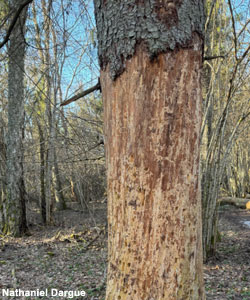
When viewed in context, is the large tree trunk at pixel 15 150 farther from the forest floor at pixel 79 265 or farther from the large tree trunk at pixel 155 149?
the large tree trunk at pixel 155 149

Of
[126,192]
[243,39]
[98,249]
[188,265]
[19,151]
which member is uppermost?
[243,39]

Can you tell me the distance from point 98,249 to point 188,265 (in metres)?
3.71

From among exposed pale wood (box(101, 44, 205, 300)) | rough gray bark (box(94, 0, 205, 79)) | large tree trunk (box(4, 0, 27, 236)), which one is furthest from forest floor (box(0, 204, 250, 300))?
rough gray bark (box(94, 0, 205, 79))

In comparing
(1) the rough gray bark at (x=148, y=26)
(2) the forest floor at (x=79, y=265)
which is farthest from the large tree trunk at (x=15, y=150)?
(1) the rough gray bark at (x=148, y=26)

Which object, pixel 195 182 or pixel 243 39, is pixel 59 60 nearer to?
pixel 243 39

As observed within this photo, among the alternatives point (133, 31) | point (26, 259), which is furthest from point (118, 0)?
point (26, 259)

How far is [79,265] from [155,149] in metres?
3.22

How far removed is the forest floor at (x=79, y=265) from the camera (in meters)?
2.88

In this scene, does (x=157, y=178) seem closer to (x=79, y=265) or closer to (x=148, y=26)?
(x=148, y=26)

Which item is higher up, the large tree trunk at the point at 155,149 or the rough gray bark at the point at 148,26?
A: the rough gray bark at the point at 148,26

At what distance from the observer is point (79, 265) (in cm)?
387

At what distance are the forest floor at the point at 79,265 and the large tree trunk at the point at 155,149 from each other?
1.67 m

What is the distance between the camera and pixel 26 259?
13.8 feet

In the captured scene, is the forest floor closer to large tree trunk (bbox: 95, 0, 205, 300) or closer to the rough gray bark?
large tree trunk (bbox: 95, 0, 205, 300)
